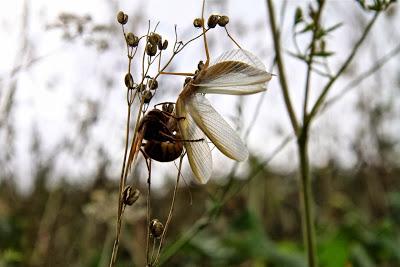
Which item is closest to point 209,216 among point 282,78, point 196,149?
point 282,78


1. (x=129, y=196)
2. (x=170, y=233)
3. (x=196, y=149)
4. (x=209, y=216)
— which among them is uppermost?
(x=196, y=149)

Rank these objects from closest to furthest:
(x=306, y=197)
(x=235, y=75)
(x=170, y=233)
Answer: (x=235, y=75) → (x=306, y=197) → (x=170, y=233)

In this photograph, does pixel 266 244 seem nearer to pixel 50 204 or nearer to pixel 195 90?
pixel 50 204

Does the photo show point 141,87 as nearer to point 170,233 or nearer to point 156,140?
point 156,140

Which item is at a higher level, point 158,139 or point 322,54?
point 322,54

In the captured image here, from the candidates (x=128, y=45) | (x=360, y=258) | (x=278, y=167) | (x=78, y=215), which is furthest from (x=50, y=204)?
(x=278, y=167)

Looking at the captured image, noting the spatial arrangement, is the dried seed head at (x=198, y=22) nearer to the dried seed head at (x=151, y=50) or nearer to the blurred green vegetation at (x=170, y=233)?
the dried seed head at (x=151, y=50)

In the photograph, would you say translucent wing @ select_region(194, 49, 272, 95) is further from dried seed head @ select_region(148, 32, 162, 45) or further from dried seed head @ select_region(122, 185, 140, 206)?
dried seed head @ select_region(122, 185, 140, 206)

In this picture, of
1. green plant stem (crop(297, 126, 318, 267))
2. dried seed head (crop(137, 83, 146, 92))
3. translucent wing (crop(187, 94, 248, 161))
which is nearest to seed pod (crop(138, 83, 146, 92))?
dried seed head (crop(137, 83, 146, 92))
